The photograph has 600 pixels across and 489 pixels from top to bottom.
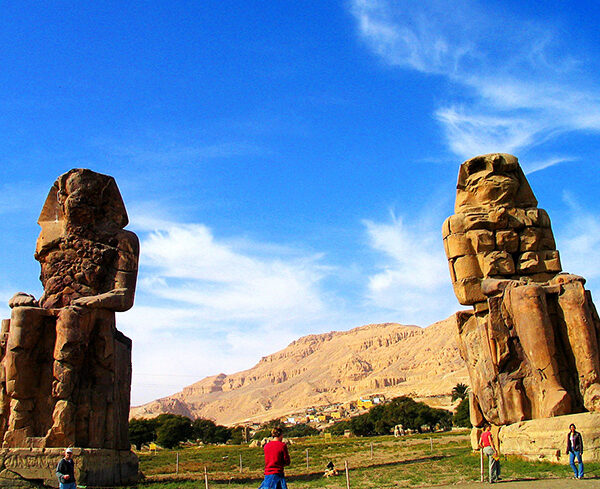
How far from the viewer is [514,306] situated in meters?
9.73

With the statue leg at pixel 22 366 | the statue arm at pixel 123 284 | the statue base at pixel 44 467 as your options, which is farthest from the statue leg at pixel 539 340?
the statue leg at pixel 22 366

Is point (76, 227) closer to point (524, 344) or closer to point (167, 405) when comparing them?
point (524, 344)

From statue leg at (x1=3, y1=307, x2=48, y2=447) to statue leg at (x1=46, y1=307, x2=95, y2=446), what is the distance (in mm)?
427

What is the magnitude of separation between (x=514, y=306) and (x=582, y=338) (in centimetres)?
110

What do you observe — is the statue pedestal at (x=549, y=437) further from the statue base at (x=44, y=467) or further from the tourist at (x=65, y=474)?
the tourist at (x=65, y=474)

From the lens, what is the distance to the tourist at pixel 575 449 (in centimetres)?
773

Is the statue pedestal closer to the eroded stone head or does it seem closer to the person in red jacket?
the eroded stone head

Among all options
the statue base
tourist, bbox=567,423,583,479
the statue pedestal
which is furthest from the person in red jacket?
the statue pedestal

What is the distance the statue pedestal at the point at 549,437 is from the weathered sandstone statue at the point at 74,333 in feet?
20.1

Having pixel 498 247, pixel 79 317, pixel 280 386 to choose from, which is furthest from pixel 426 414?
pixel 280 386

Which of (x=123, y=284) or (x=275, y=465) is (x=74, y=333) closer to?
(x=123, y=284)

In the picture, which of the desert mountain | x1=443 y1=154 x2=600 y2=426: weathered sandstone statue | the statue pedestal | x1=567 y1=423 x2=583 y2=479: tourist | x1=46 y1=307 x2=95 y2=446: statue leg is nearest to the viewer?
A: x1=567 y1=423 x2=583 y2=479: tourist

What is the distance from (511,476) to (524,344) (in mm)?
2095

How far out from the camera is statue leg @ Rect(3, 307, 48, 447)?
8.99 m
